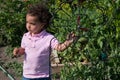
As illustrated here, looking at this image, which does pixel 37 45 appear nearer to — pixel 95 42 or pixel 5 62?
pixel 95 42

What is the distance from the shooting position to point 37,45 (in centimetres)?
361

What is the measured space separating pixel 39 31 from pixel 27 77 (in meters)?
0.43

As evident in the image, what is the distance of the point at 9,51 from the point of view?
593 centimetres

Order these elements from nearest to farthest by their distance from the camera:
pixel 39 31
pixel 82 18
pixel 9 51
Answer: pixel 39 31, pixel 82 18, pixel 9 51

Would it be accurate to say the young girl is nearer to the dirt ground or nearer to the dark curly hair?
the dark curly hair

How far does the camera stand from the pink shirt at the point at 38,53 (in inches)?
141

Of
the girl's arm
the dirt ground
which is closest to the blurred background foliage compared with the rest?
the dirt ground

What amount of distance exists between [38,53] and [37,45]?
68 mm

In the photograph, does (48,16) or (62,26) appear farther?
(62,26)

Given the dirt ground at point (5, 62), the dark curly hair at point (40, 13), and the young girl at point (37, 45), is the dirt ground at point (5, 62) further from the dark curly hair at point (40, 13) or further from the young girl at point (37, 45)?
the dark curly hair at point (40, 13)

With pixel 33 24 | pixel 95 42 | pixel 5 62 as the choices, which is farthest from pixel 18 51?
pixel 5 62

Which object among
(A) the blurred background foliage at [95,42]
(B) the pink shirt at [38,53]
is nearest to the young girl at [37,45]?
(B) the pink shirt at [38,53]

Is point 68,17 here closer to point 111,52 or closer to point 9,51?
point 111,52

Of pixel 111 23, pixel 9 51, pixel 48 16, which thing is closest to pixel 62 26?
pixel 111 23
